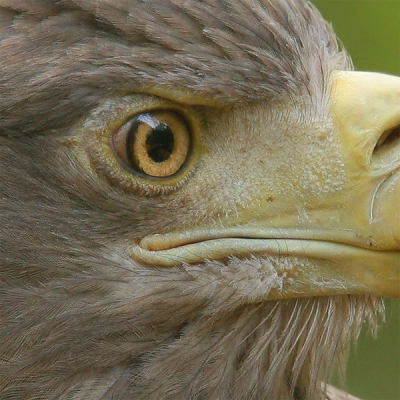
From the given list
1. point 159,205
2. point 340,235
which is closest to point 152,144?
point 159,205

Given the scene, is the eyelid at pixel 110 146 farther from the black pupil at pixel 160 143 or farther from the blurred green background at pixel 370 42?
the blurred green background at pixel 370 42

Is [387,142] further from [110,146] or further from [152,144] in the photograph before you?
[110,146]

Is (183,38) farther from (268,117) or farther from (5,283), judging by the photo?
(5,283)

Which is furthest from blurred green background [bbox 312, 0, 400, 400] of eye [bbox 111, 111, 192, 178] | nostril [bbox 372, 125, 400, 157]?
eye [bbox 111, 111, 192, 178]

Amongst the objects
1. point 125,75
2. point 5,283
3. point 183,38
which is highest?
point 183,38

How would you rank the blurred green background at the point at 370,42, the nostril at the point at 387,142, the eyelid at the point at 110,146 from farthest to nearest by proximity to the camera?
the blurred green background at the point at 370,42, the nostril at the point at 387,142, the eyelid at the point at 110,146

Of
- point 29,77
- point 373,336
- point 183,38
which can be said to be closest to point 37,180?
point 29,77

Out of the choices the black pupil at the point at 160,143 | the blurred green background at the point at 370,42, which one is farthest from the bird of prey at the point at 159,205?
the blurred green background at the point at 370,42

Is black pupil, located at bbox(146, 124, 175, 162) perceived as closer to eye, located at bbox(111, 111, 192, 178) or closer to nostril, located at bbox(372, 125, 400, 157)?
eye, located at bbox(111, 111, 192, 178)
